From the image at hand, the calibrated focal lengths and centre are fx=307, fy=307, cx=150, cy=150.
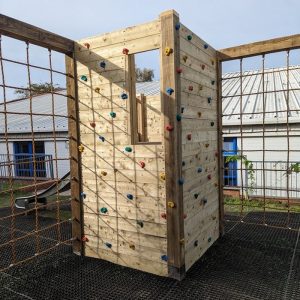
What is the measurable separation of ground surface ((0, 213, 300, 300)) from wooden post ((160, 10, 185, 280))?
0.38 m

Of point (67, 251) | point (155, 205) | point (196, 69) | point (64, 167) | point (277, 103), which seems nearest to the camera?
point (155, 205)

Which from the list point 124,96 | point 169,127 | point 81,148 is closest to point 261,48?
point 169,127

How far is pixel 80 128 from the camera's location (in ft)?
15.6

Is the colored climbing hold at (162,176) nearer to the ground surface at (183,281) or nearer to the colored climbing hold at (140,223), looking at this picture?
the colored climbing hold at (140,223)

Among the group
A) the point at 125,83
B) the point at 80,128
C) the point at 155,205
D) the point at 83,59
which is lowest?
the point at 155,205

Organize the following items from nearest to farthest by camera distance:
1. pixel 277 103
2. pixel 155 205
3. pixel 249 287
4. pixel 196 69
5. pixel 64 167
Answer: pixel 249 287 → pixel 155 205 → pixel 196 69 → pixel 277 103 → pixel 64 167

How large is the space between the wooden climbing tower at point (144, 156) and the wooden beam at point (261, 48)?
1.39 ft

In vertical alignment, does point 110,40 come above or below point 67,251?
above

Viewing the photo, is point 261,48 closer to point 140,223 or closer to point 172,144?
point 172,144

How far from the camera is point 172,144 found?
390 centimetres

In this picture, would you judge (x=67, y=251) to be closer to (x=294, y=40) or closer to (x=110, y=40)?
(x=110, y=40)

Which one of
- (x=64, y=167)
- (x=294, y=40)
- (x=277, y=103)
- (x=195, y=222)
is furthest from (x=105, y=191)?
(x=64, y=167)

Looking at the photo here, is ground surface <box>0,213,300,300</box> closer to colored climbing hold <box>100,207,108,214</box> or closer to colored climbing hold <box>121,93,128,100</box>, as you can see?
colored climbing hold <box>100,207,108,214</box>

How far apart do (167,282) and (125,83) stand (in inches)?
106
